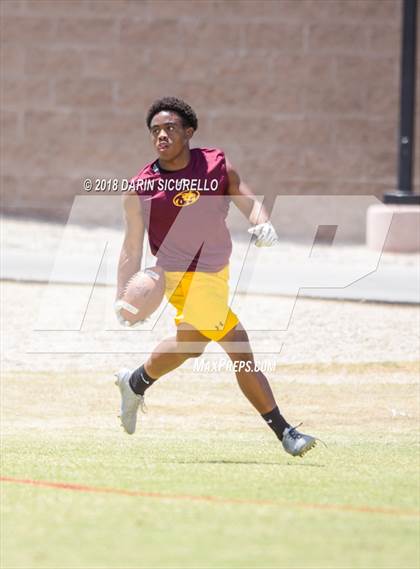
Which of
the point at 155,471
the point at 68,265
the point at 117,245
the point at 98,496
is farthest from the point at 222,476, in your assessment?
the point at 117,245

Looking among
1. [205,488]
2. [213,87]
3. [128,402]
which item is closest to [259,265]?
[213,87]

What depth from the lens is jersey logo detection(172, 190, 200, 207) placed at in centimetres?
847

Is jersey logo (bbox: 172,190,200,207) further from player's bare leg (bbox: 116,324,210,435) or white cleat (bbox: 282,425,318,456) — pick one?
white cleat (bbox: 282,425,318,456)

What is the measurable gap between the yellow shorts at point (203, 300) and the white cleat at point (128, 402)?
0.56 metres

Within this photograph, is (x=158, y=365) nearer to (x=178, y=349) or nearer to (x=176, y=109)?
(x=178, y=349)

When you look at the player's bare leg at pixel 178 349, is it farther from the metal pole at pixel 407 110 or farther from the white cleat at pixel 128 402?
the metal pole at pixel 407 110

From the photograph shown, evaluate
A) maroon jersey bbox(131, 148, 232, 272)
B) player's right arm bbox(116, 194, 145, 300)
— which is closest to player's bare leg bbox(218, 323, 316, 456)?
maroon jersey bbox(131, 148, 232, 272)

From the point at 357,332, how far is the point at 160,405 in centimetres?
282

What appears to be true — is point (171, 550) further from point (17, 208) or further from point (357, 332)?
point (17, 208)

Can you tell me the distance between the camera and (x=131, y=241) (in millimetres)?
8594

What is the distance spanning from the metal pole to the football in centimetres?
995

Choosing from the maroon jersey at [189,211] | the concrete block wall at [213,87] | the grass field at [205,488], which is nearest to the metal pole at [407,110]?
the concrete block wall at [213,87]

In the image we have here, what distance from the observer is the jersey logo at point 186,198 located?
8.47m

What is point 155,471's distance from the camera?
8.19 m
